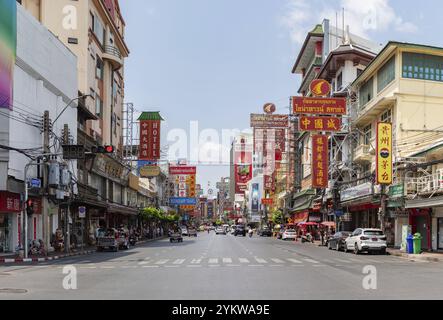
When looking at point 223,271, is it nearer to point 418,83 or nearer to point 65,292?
point 65,292

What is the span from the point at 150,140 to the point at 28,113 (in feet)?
89.8

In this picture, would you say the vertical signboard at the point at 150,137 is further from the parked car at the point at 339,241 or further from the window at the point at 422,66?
the window at the point at 422,66

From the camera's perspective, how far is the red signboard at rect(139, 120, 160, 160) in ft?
204

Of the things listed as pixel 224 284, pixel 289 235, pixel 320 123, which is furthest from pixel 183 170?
pixel 224 284

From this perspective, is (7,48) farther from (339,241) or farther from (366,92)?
(366,92)

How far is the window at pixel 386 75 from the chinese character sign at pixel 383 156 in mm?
7709

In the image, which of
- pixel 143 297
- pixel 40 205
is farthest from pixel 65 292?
pixel 40 205

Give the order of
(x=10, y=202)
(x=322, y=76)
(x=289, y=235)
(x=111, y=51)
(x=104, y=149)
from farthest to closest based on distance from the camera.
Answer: (x=289, y=235), (x=322, y=76), (x=111, y=51), (x=10, y=202), (x=104, y=149)

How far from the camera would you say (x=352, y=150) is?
57.7m

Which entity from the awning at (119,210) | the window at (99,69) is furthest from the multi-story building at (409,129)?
the window at (99,69)

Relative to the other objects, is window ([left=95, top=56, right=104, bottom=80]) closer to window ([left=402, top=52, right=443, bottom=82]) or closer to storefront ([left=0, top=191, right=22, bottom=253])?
storefront ([left=0, top=191, right=22, bottom=253])

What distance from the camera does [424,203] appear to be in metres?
35.7

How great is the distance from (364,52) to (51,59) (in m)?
36.8
